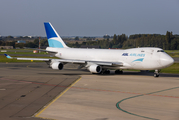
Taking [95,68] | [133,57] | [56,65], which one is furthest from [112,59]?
[56,65]

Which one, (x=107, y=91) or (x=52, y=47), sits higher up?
(x=52, y=47)

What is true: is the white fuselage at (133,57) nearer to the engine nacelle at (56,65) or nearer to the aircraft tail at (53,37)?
the aircraft tail at (53,37)

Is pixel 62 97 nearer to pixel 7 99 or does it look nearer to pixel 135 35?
pixel 7 99

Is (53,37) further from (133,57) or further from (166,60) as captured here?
(166,60)

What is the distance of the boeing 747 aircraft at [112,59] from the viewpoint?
35125mm

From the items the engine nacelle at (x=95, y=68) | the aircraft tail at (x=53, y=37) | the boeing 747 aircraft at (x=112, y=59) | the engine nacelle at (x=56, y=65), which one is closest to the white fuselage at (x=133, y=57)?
the boeing 747 aircraft at (x=112, y=59)

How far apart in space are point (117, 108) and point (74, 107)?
3.38 meters

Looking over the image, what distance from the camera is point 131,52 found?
1497 inches

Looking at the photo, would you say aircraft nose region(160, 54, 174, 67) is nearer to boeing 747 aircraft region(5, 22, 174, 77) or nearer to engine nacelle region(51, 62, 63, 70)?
boeing 747 aircraft region(5, 22, 174, 77)

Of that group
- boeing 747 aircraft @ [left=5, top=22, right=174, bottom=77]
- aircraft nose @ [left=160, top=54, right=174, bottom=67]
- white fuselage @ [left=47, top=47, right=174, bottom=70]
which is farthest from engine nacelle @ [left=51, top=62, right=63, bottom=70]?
aircraft nose @ [left=160, top=54, right=174, bottom=67]

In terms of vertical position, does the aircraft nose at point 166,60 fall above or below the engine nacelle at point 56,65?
above

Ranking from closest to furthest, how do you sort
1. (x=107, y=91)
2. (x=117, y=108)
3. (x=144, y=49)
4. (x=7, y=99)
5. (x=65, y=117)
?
1. (x=65, y=117)
2. (x=117, y=108)
3. (x=7, y=99)
4. (x=107, y=91)
5. (x=144, y=49)

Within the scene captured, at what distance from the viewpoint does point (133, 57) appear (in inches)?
1464

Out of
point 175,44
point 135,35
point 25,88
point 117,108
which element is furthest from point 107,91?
point 135,35
